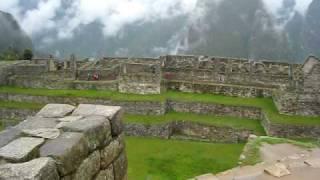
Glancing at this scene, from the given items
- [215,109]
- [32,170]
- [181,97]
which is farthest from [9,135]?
[181,97]

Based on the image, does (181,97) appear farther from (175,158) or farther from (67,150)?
(67,150)

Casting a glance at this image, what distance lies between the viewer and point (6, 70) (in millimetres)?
24719

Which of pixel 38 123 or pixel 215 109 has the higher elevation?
pixel 38 123

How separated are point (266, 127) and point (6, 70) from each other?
40.6 ft

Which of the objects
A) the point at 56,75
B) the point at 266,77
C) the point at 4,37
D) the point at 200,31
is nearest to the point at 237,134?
the point at 266,77

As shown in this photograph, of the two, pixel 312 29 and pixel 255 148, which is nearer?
pixel 255 148

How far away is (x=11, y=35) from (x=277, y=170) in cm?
4320

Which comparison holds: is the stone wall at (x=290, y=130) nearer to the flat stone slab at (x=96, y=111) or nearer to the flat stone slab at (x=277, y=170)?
the flat stone slab at (x=277, y=170)

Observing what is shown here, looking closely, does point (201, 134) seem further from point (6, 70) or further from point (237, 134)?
point (6, 70)

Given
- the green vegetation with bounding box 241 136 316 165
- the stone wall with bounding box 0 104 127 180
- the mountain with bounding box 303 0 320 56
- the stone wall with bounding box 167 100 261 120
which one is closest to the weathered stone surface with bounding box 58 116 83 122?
the stone wall with bounding box 0 104 127 180

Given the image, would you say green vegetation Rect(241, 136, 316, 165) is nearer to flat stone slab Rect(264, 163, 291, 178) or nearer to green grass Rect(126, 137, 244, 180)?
flat stone slab Rect(264, 163, 291, 178)

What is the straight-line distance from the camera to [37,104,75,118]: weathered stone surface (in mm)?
5531

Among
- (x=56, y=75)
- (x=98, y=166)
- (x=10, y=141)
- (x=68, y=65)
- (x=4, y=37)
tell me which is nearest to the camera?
(x=10, y=141)

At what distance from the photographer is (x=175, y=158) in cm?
1642
